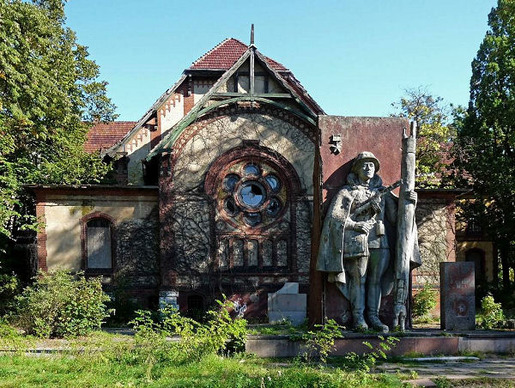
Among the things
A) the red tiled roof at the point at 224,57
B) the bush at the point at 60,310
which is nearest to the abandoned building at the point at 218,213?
the red tiled roof at the point at 224,57

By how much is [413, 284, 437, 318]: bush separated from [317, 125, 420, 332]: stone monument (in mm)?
10445

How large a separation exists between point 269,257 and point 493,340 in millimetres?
11518

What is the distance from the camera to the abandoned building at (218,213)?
1994cm

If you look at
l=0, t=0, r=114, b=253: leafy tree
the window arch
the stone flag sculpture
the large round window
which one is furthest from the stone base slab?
the window arch

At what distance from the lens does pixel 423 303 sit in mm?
19562

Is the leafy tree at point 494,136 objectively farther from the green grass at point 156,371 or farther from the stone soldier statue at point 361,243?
the green grass at point 156,371

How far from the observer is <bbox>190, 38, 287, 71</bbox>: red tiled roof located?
2520 centimetres

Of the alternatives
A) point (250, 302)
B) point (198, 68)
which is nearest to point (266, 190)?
point (250, 302)

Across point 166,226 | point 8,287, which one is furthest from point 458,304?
point 8,287

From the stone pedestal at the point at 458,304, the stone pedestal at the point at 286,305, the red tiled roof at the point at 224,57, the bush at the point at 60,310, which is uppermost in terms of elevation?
the red tiled roof at the point at 224,57

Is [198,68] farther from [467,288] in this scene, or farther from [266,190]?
[467,288]

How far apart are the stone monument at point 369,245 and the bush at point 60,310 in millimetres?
7635

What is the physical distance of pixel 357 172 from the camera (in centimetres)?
984

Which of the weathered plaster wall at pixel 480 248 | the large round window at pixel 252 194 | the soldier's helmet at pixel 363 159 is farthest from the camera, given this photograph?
the weathered plaster wall at pixel 480 248
